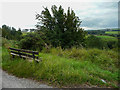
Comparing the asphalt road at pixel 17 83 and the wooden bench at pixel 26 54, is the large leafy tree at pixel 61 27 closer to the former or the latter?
the wooden bench at pixel 26 54

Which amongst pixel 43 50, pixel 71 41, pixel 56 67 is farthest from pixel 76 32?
pixel 56 67

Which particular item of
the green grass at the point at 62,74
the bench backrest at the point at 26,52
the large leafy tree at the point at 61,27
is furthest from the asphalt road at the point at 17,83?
the large leafy tree at the point at 61,27

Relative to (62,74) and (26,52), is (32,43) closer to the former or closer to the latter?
(26,52)

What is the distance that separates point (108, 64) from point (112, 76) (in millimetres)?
1335

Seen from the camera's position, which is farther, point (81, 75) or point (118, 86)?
point (81, 75)

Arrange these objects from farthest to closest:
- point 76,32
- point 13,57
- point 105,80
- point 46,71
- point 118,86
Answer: point 76,32 → point 13,57 → point 46,71 → point 105,80 → point 118,86

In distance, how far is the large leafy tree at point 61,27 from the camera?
33.5ft

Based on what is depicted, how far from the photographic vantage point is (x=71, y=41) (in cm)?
1042

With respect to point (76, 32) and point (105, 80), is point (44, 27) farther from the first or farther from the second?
point (105, 80)

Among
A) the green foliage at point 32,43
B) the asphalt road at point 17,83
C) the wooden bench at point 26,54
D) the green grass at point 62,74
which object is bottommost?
the asphalt road at point 17,83

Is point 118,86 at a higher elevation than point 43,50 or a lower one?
lower

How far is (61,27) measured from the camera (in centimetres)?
1087

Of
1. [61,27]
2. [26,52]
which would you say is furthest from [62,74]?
[61,27]

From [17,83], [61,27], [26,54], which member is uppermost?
[61,27]
